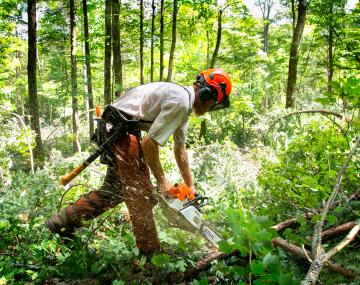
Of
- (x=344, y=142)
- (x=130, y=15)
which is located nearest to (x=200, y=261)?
(x=344, y=142)

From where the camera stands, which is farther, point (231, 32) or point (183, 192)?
point (231, 32)

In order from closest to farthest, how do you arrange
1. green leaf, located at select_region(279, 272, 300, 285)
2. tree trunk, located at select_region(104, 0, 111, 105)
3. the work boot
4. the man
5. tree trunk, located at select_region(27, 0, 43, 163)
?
1. green leaf, located at select_region(279, 272, 300, 285)
2. the man
3. the work boot
4. tree trunk, located at select_region(27, 0, 43, 163)
5. tree trunk, located at select_region(104, 0, 111, 105)

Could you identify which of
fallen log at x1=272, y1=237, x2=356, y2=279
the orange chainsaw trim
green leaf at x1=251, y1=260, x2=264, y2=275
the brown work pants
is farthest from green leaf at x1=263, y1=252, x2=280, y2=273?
the brown work pants

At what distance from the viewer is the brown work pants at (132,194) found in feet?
10.1

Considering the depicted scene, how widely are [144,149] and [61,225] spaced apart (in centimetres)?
126

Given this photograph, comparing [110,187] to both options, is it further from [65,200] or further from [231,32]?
[231,32]

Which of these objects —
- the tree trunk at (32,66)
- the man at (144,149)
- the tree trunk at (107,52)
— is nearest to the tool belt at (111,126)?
the man at (144,149)

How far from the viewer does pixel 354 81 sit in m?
2.23

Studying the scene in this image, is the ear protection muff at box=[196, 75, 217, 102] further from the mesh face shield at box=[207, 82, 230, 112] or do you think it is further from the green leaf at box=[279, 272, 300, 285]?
the green leaf at box=[279, 272, 300, 285]

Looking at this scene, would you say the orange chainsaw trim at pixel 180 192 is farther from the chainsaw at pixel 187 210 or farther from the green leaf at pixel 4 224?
A: the green leaf at pixel 4 224

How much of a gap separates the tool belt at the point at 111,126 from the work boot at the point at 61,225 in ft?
2.24

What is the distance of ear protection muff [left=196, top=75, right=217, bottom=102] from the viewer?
3.07 meters

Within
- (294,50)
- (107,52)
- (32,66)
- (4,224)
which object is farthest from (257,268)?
(107,52)

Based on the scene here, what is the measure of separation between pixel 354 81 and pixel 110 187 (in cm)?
230
